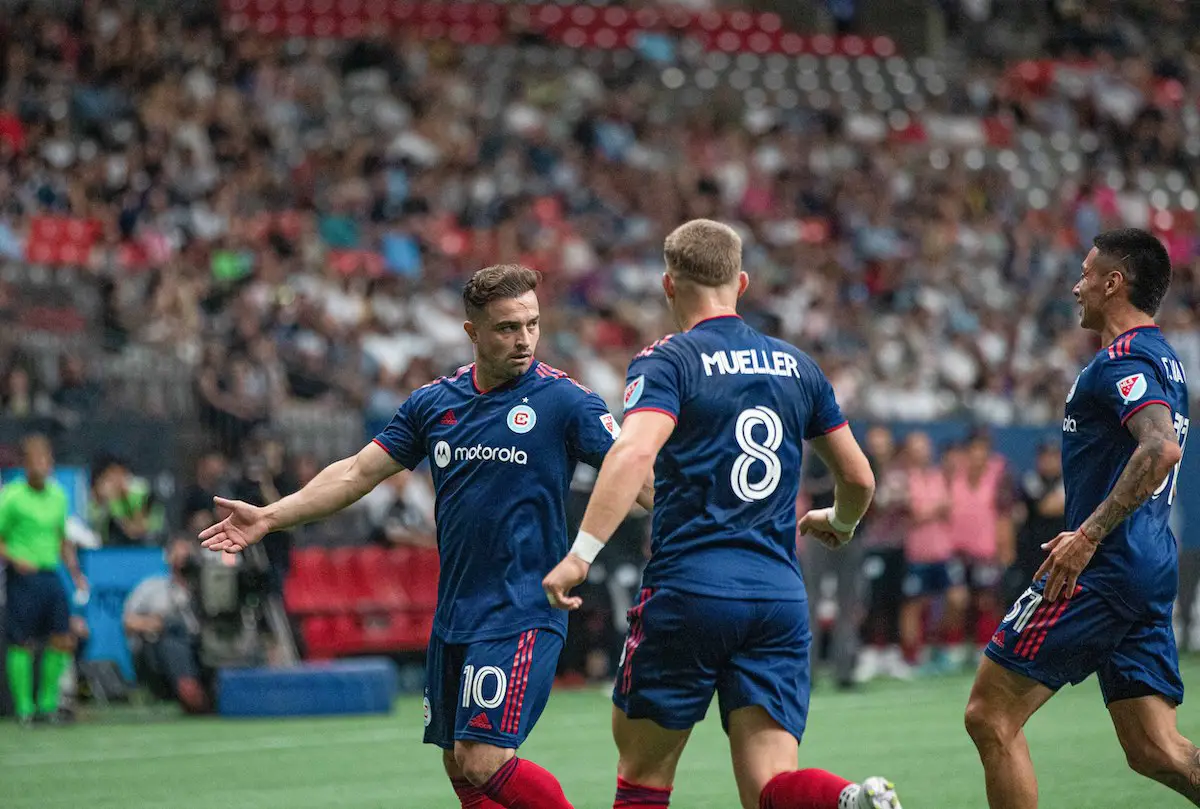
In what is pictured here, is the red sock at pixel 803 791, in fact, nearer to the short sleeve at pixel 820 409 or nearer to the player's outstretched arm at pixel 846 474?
the player's outstretched arm at pixel 846 474

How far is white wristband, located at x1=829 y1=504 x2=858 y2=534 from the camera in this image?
19.4ft

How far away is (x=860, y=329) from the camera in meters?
22.3

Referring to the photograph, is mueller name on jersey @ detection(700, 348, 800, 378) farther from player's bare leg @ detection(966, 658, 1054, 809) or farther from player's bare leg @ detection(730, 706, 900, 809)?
player's bare leg @ detection(966, 658, 1054, 809)

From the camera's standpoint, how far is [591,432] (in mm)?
6250

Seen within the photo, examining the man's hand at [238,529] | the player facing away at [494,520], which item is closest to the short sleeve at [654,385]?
the player facing away at [494,520]

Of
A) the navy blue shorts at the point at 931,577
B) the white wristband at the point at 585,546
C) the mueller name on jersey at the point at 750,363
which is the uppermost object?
the mueller name on jersey at the point at 750,363

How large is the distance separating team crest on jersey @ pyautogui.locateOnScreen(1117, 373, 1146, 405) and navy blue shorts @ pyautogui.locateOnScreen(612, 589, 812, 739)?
5.31 feet

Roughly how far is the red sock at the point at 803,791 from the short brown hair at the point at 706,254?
152 cm

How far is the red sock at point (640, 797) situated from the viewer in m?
5.39

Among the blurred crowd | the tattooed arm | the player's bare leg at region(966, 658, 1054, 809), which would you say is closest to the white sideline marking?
the blurred crowd

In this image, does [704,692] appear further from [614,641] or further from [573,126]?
[573,126]

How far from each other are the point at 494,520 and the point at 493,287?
2.68 feet

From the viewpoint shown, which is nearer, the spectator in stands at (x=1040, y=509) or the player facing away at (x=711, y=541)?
the player facing away at (x=711, y=541)

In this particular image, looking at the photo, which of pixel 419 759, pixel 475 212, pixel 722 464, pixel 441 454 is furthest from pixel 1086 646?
pixel 475 212
